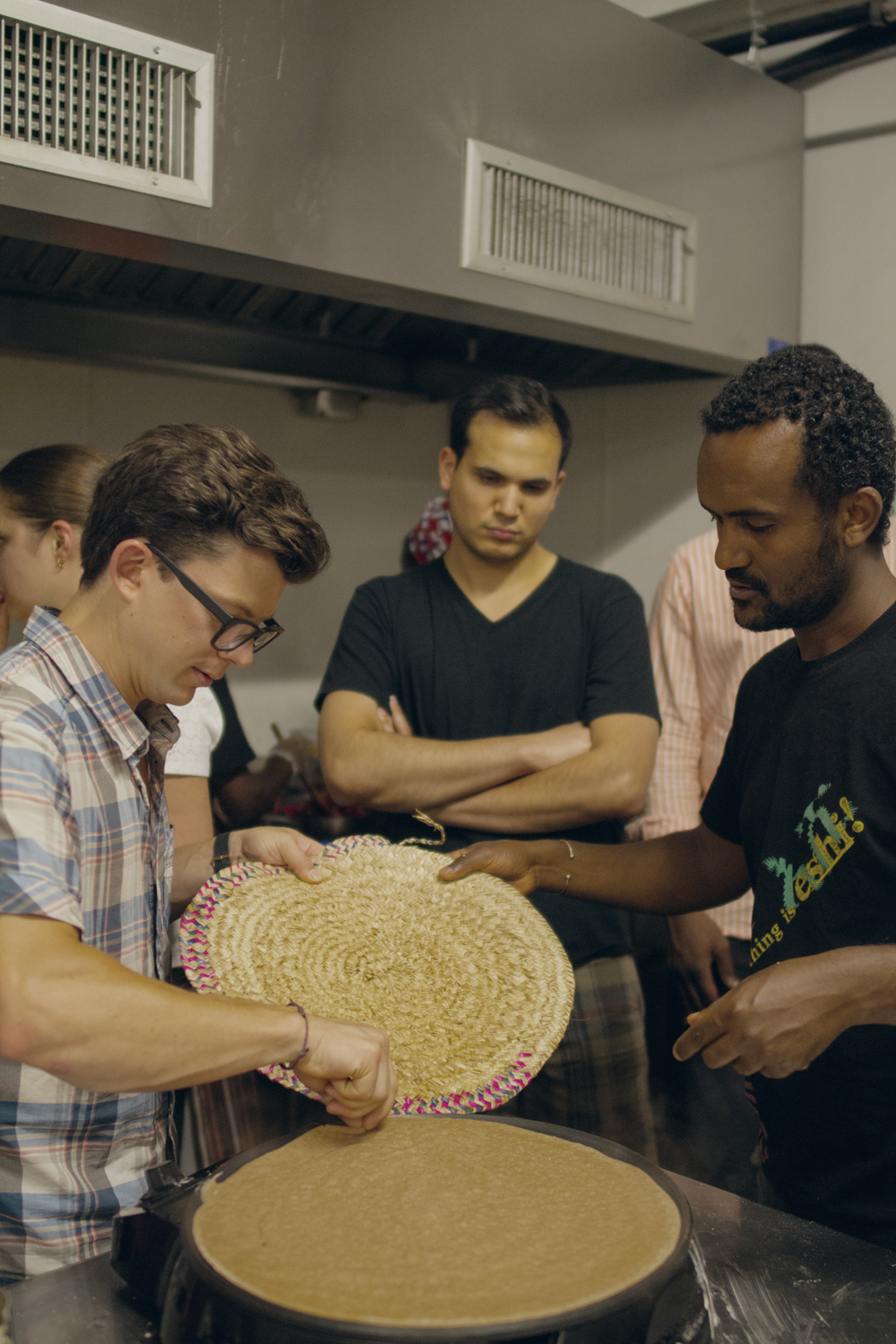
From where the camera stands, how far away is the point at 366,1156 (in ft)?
3.26

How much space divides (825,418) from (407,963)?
724 millimetres

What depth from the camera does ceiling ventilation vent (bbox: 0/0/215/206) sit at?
4.91 ft

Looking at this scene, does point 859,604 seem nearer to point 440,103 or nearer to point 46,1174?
point 46,1174

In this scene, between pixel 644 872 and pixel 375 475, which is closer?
pixel 644 872

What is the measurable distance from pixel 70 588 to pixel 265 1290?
1.07 meters

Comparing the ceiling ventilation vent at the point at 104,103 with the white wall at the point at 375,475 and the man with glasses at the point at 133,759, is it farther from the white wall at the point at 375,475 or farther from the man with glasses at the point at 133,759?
the white wall at the point at 375,475

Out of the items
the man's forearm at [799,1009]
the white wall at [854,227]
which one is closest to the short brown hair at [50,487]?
the man's forearm at [799,1009]

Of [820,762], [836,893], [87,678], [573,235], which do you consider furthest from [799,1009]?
[573,235]

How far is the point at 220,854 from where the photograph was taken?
1340 mm

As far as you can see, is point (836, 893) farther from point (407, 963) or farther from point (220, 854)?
point (220, 854)

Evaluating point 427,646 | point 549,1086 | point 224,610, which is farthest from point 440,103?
point 549,1086

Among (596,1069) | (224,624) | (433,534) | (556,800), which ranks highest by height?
(433,534)

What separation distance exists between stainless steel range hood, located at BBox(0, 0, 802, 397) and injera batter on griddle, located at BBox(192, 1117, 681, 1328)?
49.7 inches

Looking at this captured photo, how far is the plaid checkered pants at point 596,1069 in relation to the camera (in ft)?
5.80
